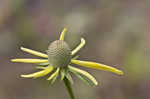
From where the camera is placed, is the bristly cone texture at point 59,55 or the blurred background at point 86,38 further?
the blurred background at point 86,38

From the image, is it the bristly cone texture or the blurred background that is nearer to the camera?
the bristly cone texture

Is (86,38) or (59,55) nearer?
(59,55)

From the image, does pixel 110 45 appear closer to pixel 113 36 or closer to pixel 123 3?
pixel 113 36

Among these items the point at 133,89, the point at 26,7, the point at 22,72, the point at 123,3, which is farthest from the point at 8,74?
the point at 123,3
